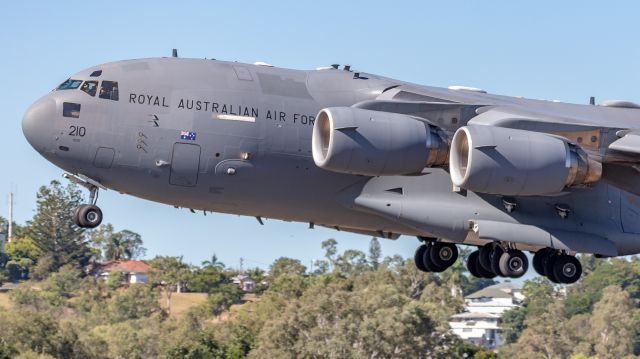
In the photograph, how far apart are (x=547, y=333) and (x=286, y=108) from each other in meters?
58.8

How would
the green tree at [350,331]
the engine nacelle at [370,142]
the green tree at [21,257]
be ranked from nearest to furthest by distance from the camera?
the engine nacelle at [370,142] < the green tree at [350,331] < the green tree at [21,257]

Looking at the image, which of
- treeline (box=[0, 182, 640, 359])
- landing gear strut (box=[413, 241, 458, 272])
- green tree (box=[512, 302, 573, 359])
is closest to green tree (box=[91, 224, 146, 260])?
treeline (box=[0, 182, 640, 359])

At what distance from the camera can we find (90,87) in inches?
804

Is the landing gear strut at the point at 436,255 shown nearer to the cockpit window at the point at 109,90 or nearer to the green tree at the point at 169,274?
the cockpit window at the point at 109,90

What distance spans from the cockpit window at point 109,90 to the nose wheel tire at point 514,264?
6.62 m

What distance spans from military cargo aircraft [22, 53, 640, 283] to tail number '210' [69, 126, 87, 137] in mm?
26

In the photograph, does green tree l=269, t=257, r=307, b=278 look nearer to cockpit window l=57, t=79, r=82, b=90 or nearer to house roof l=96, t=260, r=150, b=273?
house roof l=96, t=260, r=150, b=273

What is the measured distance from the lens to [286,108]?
20.6 meters

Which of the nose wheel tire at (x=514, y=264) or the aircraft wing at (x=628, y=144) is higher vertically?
the aircraft wing at (x=628, y=144)

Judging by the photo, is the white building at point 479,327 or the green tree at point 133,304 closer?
the green tree at point 133,304

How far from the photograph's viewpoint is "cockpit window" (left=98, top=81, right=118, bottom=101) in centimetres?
2028

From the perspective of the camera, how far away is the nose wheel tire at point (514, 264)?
832 inches

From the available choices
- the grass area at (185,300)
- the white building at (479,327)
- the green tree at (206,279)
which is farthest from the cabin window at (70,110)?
the white building at (479,327)

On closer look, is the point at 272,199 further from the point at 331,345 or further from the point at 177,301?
the point at 177,301
